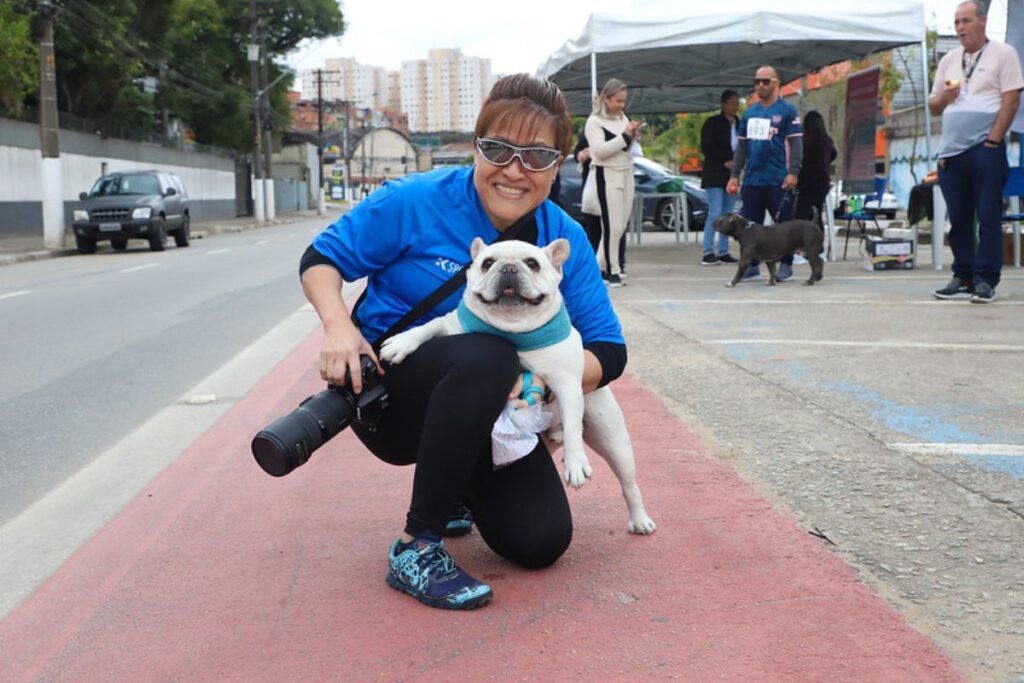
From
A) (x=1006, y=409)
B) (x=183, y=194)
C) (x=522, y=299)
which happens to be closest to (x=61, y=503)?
(x=522, y=299)

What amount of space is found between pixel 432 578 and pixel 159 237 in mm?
21164

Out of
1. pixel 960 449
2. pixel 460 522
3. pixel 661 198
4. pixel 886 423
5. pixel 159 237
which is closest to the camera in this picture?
pixel 460 522

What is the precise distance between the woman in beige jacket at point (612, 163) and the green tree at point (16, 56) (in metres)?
16.9

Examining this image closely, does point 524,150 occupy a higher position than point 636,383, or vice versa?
point 524,150

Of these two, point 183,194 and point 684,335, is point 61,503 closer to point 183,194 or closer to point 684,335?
point 684,335

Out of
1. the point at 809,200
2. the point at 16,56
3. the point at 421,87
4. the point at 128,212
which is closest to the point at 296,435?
the point at 809,200

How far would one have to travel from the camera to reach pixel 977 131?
798 centimetres

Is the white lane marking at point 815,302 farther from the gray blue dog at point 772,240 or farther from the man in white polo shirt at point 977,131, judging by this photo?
the gray blue dog at point 772,240

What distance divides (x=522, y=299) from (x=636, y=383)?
2.85m

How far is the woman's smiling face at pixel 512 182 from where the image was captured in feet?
9.98

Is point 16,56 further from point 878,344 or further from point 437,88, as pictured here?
point 437,88

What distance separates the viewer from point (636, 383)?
220 inches

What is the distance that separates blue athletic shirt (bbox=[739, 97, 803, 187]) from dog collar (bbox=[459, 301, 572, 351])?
27.3ft

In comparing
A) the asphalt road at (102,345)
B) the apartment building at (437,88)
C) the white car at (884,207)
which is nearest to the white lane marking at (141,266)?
the asphalt road at (102,345)
